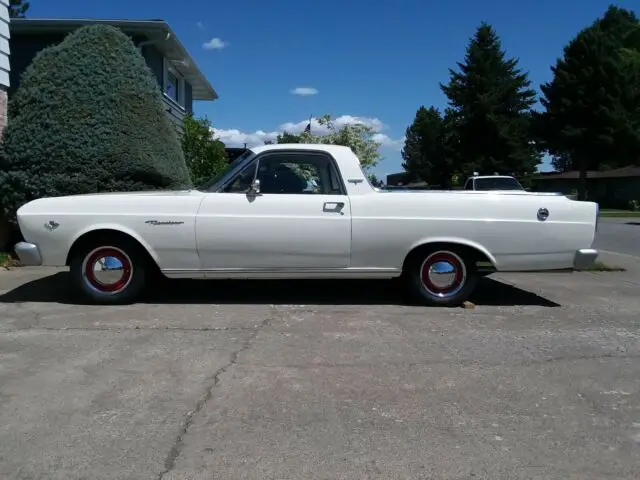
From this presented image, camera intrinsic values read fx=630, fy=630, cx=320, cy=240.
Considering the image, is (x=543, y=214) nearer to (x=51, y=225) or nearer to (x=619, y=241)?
(x=51, y=225)

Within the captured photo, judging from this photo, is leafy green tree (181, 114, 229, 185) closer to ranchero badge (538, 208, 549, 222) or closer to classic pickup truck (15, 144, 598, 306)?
classic pickup truck (15, 144, 598, 306)

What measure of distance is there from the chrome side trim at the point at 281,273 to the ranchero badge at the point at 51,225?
3.84 feet

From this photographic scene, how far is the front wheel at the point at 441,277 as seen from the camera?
22.0 feet

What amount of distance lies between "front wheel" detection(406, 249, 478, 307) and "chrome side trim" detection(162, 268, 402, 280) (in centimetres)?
24

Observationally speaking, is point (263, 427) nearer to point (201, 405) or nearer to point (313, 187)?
point (201, 405)

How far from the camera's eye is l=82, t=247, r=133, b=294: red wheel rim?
6.57 m

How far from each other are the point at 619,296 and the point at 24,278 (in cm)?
761

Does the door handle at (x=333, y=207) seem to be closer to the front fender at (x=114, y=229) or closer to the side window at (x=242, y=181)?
the side window at (x=242, y=181)

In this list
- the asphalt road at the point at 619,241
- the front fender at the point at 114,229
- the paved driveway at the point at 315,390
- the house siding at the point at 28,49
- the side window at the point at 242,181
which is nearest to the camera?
the paved driveway at the point at 315,390

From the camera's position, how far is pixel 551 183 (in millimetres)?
57875

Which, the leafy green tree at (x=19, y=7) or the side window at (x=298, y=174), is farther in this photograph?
the leafy green tree at (x=19, y=7)

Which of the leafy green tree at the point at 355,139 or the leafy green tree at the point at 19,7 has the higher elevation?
the leafy green tree at the point at 19,7

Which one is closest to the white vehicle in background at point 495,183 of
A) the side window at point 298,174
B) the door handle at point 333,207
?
the side window at point 298,174

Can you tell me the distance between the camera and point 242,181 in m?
6.65
